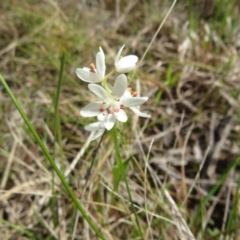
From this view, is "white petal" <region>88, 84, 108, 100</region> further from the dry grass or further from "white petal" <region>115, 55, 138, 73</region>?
the dry grass

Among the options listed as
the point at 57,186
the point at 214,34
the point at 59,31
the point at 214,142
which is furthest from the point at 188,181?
the point at 59,31

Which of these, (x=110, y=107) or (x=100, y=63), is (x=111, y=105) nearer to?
(x=110, y=107)

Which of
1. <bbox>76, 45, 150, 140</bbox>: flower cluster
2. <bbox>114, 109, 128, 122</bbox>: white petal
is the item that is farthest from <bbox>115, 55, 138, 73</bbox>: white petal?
<bbox>114, 109, 128, 122</bbox>: white petal

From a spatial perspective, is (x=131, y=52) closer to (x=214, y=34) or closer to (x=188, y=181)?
(x=214, y=34)

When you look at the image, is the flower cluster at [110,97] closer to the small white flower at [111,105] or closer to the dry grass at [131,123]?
the small white flower at [111,105]

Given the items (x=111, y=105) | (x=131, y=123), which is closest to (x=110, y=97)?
(x=111, y=105)
